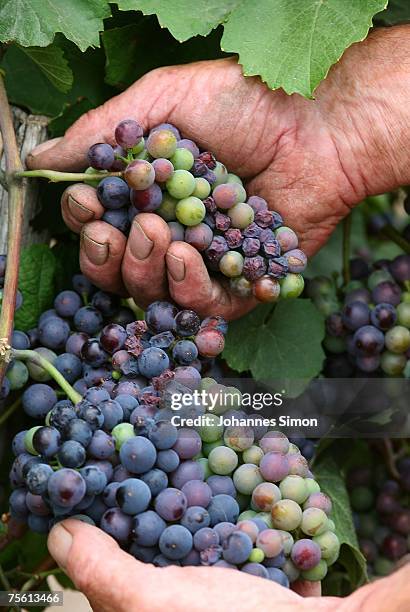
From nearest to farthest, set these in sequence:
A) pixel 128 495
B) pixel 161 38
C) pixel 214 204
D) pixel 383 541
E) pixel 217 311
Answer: pixel 128 495 < pixel 214 204 < pixel 217 311 < pixel 161 38 < pixel 383 541

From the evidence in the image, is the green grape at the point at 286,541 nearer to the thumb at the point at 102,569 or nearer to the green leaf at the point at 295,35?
the thumb at the point at 102,569

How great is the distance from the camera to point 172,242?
4.44 feet

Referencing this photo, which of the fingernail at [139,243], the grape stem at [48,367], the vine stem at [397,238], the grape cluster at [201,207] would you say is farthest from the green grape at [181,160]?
the vine stem at [397,238]

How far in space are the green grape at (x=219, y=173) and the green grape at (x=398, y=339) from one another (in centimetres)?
45

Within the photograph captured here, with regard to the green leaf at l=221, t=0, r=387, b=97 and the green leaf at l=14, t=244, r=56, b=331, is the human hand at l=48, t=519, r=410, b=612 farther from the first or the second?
the green leaf at l=221, t=0, r=387, b=97

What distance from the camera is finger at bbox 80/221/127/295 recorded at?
136cm

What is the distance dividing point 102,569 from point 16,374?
383mm

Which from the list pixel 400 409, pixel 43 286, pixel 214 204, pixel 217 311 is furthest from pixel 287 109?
pixel 400 409

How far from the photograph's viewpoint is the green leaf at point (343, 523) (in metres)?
1.50

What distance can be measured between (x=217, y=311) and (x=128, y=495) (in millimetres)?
450

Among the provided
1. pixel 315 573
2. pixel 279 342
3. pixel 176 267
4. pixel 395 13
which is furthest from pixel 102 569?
pixel 395 13

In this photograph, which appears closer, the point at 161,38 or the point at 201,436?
the point at 201,436

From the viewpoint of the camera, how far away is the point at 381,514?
190 cm

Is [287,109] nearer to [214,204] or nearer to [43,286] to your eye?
[214,204]
